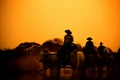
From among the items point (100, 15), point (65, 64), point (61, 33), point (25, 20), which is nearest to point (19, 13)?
point (25, 20)

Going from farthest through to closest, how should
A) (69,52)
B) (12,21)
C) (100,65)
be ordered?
1. (12,21)
2. (100,65)
3. (69,52)

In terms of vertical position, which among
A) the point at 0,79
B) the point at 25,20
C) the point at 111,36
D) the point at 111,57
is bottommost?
the point at 0,79

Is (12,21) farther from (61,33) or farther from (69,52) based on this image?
(69,52)

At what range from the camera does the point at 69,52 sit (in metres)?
6.49

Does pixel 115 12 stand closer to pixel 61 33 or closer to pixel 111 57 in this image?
pixel 61 33

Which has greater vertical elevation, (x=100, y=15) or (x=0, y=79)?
(x=100, y=15)

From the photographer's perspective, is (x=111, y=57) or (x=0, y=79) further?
(x=111, y=57)

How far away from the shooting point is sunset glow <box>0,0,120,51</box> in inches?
367

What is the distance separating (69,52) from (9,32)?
3.52 meters

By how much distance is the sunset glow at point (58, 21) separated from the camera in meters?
9.32

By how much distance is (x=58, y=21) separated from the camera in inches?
380

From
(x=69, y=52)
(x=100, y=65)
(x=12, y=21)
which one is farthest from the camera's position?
(x=12, y=21)

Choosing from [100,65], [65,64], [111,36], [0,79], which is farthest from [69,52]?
[111,36]

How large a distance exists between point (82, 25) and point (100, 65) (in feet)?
8.93
